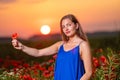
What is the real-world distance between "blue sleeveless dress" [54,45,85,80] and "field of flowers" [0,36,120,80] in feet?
1.38

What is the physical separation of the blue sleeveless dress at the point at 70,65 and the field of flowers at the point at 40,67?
421mm

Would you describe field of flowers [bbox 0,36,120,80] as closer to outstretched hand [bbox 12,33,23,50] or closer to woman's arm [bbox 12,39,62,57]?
woman's arm [bbox 12,39,62,57]

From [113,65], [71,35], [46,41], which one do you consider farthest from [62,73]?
[46,41]

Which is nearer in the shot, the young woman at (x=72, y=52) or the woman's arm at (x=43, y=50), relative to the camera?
the young woman at (x=72, y=52)

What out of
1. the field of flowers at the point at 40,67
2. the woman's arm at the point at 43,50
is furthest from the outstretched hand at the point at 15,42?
the field of flowers at the point at 40,67

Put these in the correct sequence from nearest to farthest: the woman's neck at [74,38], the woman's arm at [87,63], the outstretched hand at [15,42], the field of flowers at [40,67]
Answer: the woman's arm at [87,63] < the woman's neck at [74,38] < the outstretched hand at [15,42] < the field of flowers at [40,67]

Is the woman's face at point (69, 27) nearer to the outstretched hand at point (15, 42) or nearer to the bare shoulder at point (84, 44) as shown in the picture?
the bare shoulder at point (84, 44)

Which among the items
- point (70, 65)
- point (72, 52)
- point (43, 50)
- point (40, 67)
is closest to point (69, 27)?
point (72, 52)

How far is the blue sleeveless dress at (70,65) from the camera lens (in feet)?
12.6

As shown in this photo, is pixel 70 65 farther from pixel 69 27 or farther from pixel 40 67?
pixel 40 67

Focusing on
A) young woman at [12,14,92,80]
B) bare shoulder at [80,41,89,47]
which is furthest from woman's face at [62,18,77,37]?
bare shoulder at [80,41,89,47]

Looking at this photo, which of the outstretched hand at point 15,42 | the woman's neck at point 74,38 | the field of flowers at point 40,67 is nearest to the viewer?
the woman's neck at point 74,38

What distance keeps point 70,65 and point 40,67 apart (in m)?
2.69

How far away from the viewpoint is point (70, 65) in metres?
3.87
